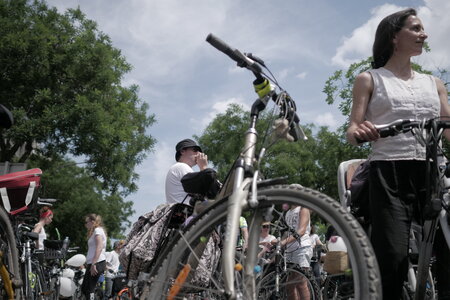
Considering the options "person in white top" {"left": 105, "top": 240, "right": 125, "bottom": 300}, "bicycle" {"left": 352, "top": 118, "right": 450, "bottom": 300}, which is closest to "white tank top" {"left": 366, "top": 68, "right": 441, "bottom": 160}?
"bicycle" {"left": 352, "top": 118, "right": 450, "bottom": 300}

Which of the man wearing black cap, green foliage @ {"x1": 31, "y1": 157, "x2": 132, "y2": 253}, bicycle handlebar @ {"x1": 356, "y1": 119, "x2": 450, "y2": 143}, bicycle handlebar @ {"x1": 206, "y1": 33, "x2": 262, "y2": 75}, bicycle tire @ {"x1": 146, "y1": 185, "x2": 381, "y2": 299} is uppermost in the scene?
green foliage @ {"x1": 31, "y1": 157, "x2": 132, "y2": 253}

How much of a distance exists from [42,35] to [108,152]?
5160 mm

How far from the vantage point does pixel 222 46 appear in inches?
110

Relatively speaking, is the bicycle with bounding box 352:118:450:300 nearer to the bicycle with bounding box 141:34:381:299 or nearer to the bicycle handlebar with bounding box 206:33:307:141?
the bicycle handlebar with bounding box 206:33:307:141

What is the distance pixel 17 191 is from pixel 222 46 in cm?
346

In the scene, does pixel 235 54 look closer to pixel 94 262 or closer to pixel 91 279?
pixel 94 262

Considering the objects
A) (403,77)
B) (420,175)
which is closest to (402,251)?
(420,175)

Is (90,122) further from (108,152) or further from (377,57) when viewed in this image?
(377,57)

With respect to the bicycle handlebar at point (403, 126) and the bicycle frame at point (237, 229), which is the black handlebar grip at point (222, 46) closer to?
the bicycle frame at point (237, 229)

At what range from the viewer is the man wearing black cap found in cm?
552

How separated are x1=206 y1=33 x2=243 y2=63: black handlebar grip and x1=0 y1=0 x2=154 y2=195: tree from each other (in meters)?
18.4

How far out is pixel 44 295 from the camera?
337 inches

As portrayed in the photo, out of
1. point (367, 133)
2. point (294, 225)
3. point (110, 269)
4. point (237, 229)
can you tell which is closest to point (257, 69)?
point (367, 133)

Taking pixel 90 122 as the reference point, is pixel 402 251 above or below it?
below
